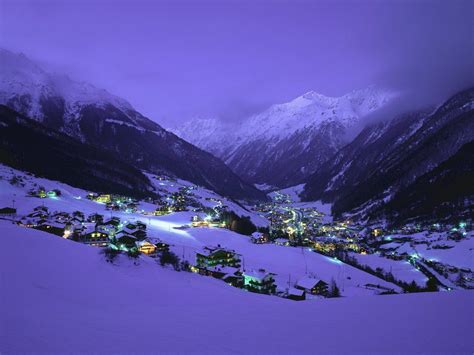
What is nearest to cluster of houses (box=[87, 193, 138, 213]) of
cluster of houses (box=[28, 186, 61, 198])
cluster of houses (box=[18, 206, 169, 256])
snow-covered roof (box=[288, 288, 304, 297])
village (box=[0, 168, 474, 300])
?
village (box=[0, 168, 474, 300])

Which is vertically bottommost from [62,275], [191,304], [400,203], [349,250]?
[191,304]

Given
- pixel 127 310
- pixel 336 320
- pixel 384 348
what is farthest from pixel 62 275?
pixel 384 348

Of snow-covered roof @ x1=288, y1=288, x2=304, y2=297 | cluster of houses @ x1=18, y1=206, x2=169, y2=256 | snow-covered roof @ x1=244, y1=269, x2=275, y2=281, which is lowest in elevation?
snow-covered roof @ x1=288, y1=288, x2=304, y2=297

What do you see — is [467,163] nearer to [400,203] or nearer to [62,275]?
[400,203]

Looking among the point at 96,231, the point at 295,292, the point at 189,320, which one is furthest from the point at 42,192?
the point at 189,320

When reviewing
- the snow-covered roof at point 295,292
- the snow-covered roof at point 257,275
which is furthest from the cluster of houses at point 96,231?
the snow-covered roof at point 295,292

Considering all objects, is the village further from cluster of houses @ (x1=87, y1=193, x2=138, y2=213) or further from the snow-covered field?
the snow-covered field

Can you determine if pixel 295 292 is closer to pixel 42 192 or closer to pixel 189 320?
pixel 189 320
